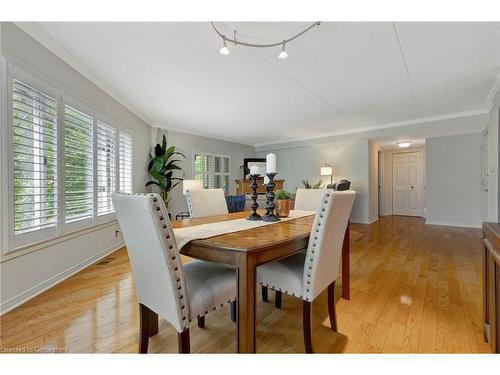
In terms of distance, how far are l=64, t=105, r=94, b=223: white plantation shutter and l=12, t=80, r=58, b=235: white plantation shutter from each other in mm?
182

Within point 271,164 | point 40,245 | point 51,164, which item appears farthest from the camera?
point 51,164

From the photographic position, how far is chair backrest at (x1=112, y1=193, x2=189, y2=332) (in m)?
0.99

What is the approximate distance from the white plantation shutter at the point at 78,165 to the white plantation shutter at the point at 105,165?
0.60 ft

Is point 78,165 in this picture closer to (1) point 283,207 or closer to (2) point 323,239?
(1) point 283,207

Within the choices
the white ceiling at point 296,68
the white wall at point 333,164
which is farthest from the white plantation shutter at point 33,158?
the white wall at point 333,164

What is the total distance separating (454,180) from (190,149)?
6.05m

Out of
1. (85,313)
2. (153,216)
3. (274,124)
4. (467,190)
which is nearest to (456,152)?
(467,190)

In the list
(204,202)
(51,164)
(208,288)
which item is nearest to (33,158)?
(51,164)

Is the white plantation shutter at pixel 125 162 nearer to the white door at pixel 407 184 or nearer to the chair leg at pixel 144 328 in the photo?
the chair leg at pixel 144 328

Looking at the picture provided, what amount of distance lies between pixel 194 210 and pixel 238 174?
5.09 metres

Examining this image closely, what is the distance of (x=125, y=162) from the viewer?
383 centimetres

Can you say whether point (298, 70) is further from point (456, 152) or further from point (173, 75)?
point (456, 152)

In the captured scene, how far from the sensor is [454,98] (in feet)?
12.1

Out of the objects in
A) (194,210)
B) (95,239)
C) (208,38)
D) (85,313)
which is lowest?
(85,313)
